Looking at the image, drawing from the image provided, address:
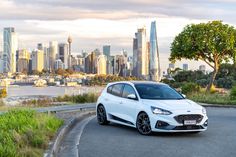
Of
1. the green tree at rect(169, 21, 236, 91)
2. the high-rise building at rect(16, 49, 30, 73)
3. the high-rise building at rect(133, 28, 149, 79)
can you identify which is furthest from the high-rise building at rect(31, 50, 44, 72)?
the green tree at rect(169, 21, 236, 91)

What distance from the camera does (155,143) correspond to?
1270 centimetres

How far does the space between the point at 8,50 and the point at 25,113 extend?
152 ft

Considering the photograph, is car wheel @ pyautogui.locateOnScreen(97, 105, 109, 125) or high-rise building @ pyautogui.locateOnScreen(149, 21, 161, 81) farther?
high-rise building @ pyautogui.locateOnScreen(149, 21, 161, 81)

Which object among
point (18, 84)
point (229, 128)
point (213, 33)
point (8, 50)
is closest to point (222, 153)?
point (229, 128)

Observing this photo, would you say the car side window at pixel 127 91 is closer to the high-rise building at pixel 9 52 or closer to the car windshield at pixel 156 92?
the car windshield at pixel 156 92

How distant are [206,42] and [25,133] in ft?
78.9

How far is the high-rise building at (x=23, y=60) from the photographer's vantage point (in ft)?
195

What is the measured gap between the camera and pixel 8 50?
60.6 metres

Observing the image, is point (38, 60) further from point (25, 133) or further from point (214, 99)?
point (25, 133)

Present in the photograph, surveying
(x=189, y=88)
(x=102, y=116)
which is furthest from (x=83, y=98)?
(x=102, y=116)

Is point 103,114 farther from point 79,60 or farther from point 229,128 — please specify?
point 79,60

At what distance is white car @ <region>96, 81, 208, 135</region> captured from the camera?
547 inches

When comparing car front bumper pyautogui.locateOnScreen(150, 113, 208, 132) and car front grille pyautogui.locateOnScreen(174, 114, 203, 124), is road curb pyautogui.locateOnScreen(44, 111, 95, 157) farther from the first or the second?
car front grille pyautogui.locateOnScreen(174, 114, 203, 124)

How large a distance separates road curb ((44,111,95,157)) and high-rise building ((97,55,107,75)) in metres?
30.8
